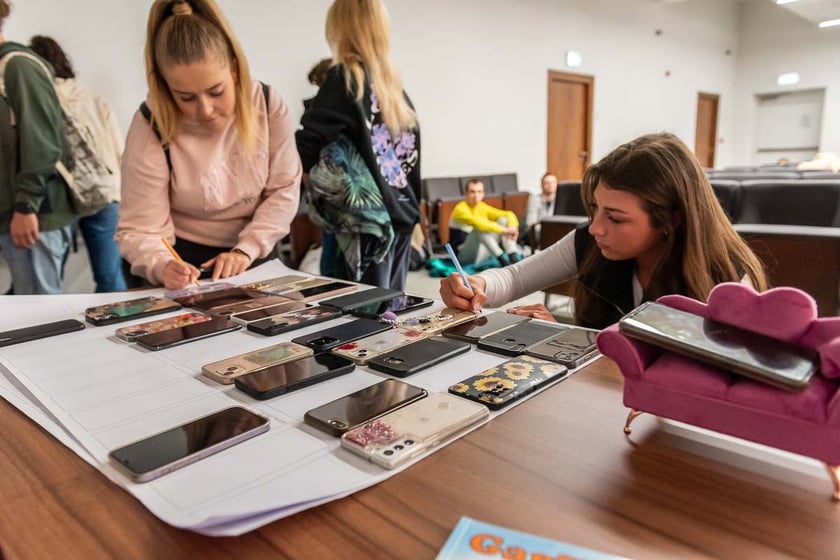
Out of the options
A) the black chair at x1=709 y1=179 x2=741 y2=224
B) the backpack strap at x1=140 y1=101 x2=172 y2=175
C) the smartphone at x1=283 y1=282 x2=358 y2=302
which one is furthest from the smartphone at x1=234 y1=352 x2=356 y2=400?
the black chair at x1=709 y1=179 x2=741 y2=224

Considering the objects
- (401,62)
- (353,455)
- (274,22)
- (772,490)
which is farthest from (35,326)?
(401,62)

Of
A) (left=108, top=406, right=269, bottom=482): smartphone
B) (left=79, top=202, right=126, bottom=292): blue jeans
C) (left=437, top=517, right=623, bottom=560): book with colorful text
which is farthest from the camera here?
(left=79, top=202, right=126, bottom=292): blue jeans

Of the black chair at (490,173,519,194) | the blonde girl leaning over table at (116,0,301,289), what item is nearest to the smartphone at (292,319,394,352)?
the blonde girl leaning over table at (116,0,301,289)

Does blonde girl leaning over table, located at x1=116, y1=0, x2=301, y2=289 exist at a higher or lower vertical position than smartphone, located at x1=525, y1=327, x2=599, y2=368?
higher

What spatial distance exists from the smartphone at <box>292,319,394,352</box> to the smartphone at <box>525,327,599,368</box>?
0.77 ft

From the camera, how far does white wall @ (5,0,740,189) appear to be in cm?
357

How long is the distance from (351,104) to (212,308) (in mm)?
701

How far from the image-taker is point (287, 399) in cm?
62

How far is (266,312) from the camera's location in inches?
37.9

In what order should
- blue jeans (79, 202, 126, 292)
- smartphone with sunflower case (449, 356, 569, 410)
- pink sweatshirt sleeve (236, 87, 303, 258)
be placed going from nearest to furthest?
1. smartphone with sunflower case (449, 356, 569, 410)
2. pink sweatshirt sleeve (236, 87, 303, 258)
3. blue jeans (79, 202, 126, 292)

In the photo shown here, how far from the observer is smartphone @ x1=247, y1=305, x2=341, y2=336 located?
864mm

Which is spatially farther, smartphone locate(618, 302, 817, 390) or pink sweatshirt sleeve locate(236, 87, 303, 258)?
pink sweatshirt sleeve locate(236, 87, 303, 258)

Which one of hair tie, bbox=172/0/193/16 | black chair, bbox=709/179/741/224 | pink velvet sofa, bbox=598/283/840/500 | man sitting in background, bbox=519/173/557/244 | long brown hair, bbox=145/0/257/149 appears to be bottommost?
man sitting in background, bbox=519/173/557/244

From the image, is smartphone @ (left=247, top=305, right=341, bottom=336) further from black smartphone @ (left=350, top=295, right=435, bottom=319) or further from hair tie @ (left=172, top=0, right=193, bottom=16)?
hair tie @ (left=172, top=0, right=193, bottom=16)
